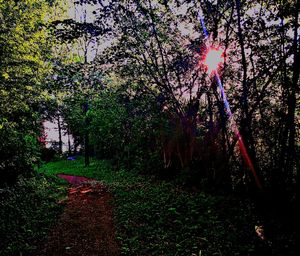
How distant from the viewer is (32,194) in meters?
11.8

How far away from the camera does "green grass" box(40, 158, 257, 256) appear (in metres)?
6.74

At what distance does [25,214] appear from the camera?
948 cm

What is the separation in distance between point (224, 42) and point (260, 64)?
189 cm

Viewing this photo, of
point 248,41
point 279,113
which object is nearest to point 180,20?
point 248,41

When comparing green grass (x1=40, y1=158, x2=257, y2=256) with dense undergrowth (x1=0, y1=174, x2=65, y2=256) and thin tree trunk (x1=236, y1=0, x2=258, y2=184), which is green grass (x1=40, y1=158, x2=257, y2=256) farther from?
dense undergrowth (x1=0, y1=174, x2=65, y2=256)

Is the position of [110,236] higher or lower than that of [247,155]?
lower

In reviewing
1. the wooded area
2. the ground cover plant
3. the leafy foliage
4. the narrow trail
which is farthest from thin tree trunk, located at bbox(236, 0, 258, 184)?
the leafy foliage

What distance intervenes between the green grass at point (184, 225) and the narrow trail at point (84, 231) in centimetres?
36

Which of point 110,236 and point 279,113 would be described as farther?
point 279,113

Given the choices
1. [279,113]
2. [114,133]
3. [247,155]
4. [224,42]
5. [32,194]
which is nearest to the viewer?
[279,113]

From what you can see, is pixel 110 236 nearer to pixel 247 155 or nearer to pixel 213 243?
pixel 213 243

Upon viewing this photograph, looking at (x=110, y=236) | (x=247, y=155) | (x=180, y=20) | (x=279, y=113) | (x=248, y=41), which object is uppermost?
(x=180, y=20)

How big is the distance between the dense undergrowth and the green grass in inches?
90.7

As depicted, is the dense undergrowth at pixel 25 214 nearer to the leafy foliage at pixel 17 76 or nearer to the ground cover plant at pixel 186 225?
the leafy foliage at pixel 17 76
